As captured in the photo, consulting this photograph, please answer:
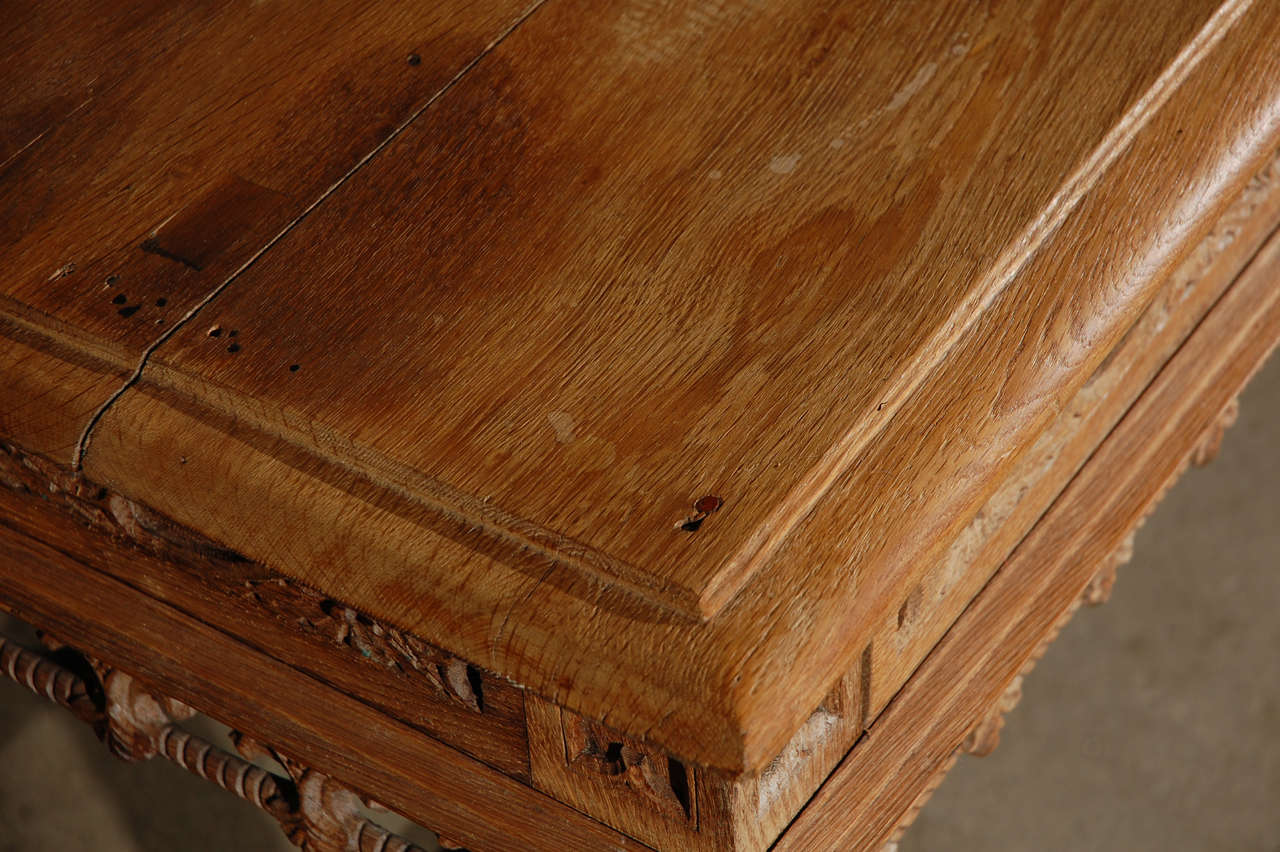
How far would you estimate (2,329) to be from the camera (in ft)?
2.61

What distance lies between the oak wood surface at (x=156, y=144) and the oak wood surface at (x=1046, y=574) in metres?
0.42

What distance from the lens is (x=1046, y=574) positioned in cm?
96

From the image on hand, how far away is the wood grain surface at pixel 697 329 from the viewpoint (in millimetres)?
655

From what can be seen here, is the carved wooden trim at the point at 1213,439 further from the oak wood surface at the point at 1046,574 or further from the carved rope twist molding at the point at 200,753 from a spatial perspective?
the carved rope twist molding at the point at 200,753

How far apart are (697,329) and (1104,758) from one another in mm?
1267

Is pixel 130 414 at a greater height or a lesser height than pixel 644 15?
lesser

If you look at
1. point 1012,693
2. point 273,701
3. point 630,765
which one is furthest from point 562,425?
point 1012,693

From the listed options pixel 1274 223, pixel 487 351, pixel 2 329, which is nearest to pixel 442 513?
pixel 487 351

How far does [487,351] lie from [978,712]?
0.38 meters

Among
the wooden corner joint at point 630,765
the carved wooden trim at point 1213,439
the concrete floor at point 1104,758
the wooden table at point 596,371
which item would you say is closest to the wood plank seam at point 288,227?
the wooden table at point 596,371

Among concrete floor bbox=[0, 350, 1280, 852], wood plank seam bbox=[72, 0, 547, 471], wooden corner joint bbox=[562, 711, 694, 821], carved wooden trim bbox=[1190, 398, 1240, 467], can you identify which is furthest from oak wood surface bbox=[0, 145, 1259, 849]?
concrete floor bbox=[0, 350, 1280, 852]

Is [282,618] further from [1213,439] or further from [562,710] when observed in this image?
[1213,439]

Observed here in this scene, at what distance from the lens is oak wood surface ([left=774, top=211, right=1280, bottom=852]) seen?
2.78 feet

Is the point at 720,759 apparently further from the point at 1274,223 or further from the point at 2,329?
the point at 1274,223
